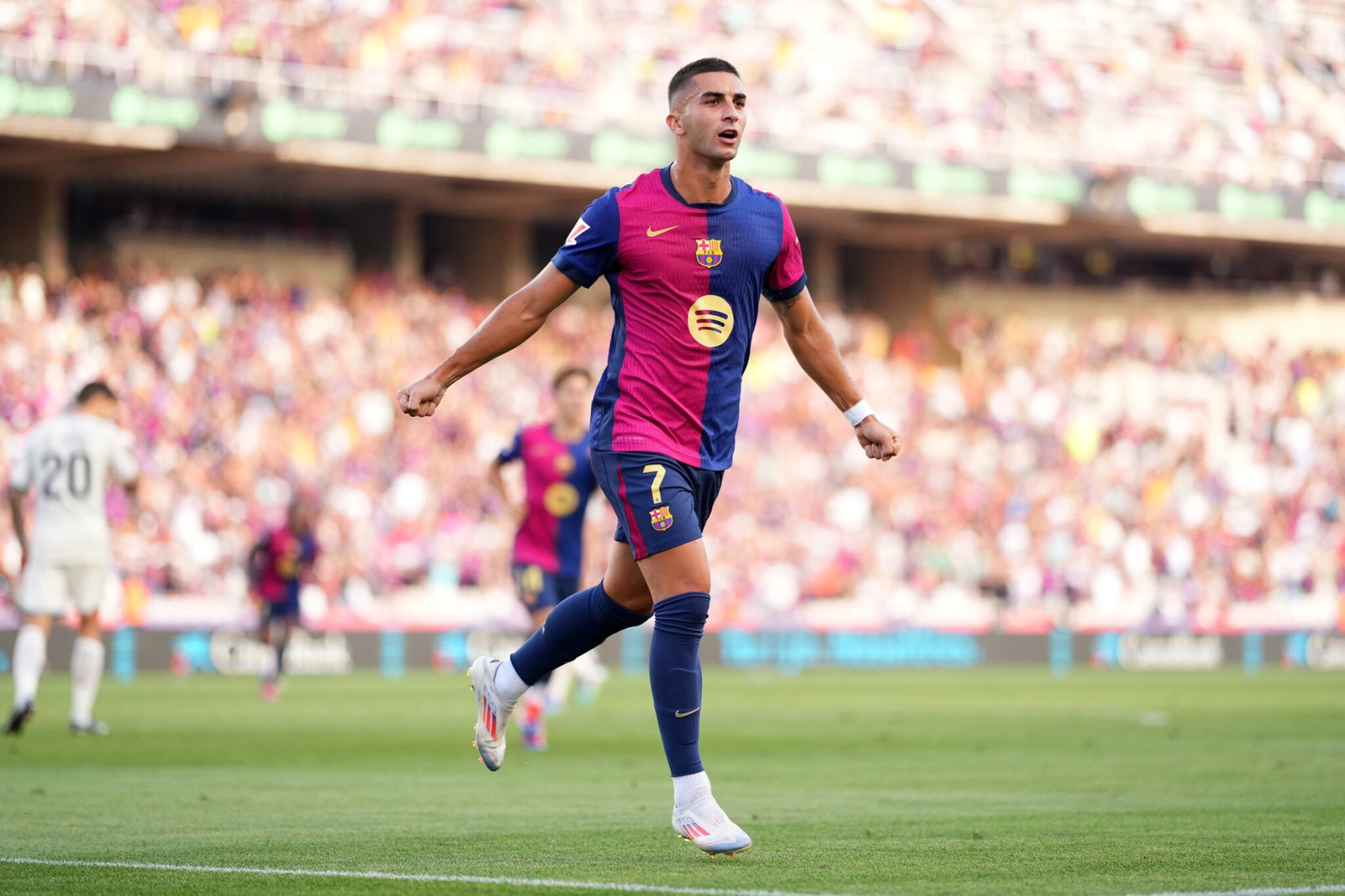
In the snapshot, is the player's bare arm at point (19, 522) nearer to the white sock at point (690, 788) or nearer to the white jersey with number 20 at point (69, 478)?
the white jersey with number 20 at point (69, 478)

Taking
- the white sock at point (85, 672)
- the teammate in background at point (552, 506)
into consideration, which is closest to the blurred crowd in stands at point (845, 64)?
the white sock at point (85, 672)

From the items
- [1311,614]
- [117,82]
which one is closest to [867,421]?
[117,82]

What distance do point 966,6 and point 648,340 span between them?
3383 centimetres

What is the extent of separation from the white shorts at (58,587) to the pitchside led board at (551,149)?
1456cm

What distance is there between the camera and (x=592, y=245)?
6961mm

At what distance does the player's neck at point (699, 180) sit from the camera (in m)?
6.99

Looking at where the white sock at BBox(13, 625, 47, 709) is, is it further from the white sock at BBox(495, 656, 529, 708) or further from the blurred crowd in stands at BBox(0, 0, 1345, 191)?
the blurred crowd in stands at BBox(0, 0, 1345, 191)

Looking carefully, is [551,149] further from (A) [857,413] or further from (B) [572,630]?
(B) [572,630]

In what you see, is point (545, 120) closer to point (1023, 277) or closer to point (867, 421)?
point (1023, 277)

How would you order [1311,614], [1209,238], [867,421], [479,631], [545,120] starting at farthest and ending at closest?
[1209,238]
[1311,614]
[545,120]
[479,631]
[867,421]

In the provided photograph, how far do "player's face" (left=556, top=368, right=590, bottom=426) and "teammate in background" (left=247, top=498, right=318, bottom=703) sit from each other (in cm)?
814

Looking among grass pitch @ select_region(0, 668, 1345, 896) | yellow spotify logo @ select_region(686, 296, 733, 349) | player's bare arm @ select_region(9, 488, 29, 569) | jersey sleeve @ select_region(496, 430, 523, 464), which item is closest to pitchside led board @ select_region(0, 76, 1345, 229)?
grass pitch @ select_region(0, 668, 1345, 896)

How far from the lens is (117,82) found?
27.6 meters

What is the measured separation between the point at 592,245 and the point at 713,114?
606mm
